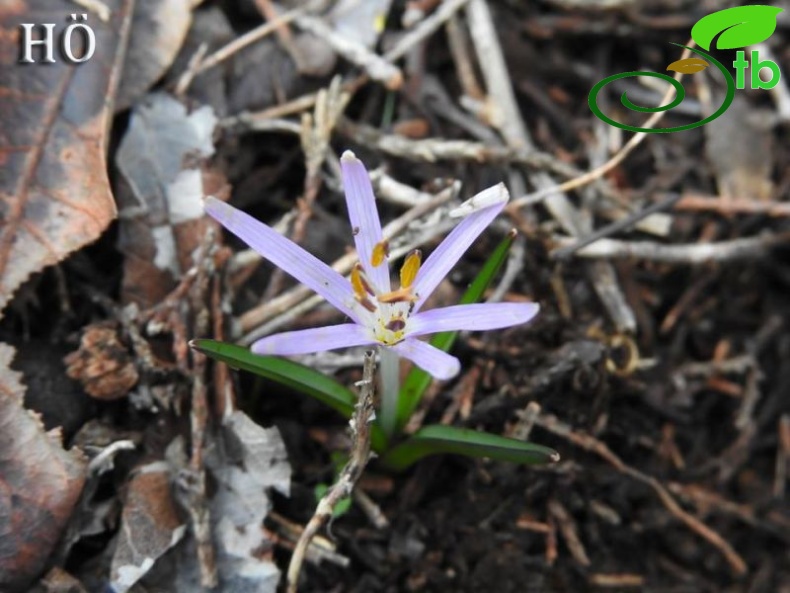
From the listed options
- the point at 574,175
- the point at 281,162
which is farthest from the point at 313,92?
the point at 574,175

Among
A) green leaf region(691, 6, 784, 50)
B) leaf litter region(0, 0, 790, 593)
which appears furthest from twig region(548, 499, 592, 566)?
green leaf region(691, 6, 784, 50)

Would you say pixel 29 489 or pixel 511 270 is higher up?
pixel 511 270

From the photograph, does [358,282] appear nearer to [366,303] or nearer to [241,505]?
[366,303]

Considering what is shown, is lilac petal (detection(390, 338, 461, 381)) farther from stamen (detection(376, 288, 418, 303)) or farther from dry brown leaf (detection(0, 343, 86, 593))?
dry brown leaf (detection(0, 343, 86, 593))

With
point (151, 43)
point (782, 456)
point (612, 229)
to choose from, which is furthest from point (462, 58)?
point (782, 456)

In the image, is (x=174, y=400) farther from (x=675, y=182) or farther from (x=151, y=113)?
(x=675, y=182)

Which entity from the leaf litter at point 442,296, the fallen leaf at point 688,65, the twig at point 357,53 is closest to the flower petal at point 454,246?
the leaf litter at point 442,296
